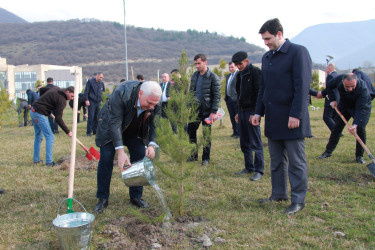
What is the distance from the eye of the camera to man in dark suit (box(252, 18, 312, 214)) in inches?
129

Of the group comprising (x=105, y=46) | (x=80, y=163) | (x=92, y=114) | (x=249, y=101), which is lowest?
(x=80, y=163)

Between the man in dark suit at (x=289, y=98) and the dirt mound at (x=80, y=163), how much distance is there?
363 centimetres

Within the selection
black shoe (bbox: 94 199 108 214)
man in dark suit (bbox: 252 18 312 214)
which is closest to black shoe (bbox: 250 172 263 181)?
man in dark suit (bbox: 252 18 312 214)

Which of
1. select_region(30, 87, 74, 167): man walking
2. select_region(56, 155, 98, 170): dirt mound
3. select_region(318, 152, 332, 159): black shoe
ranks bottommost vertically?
select_region(56, 155, 98, 170): dirt mound

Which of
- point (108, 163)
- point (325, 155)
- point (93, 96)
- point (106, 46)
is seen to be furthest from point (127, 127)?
point (106, 46)

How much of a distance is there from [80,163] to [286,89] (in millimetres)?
4338

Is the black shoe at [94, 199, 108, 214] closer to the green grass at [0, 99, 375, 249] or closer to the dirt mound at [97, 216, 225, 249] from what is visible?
the green grass at [0, 99, 375, 249]

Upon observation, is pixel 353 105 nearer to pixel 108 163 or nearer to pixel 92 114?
pixel 108 163

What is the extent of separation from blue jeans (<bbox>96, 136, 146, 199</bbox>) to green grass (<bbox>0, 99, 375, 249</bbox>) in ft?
0.72

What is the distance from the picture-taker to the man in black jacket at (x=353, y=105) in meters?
5.22

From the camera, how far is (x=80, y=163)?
604 centimetres

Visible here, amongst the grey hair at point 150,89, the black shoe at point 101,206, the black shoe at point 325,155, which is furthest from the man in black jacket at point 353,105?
the black shoe at point 101,206

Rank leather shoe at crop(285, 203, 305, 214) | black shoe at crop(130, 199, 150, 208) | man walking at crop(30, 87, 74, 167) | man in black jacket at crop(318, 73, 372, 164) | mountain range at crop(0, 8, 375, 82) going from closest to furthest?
1. leather shoe at crop(285, 203, 305, 214)
2. black shoe at crop(130, 199, 150, 208)
3. man in black jacket at crop(318, 73, 372, 164)
4. man walking at crop(30, 87, 74, 167)
5. mountain range at crop(0, 8, 375, 82)

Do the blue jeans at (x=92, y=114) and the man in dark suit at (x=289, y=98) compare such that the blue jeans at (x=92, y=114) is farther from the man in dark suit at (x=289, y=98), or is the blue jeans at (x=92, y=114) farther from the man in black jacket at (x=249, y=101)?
the man in dark suit at (x=289, y=98)
